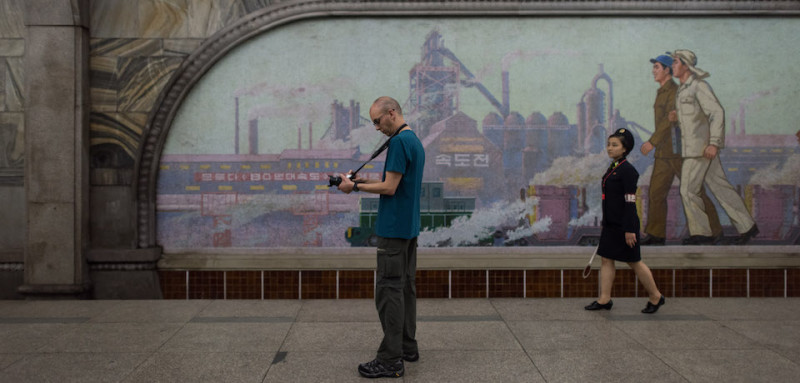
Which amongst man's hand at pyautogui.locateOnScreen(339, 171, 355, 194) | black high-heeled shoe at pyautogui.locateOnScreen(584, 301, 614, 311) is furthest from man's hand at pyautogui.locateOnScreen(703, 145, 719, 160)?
man's hand at pyautogui.locateOnScreen(339, 171, 355, 194)

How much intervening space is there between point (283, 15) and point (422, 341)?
357 cm

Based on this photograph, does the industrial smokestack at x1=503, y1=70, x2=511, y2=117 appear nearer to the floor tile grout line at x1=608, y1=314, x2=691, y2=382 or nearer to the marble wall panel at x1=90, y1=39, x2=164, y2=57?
the floor tile grout line at x1=608, y1=314, x2=691, y2=382

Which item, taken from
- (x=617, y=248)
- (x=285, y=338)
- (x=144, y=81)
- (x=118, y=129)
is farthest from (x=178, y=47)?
(x=617, y=248)

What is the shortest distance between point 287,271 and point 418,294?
1.36m

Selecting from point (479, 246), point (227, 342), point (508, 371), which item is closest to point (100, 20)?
point (227, 342)

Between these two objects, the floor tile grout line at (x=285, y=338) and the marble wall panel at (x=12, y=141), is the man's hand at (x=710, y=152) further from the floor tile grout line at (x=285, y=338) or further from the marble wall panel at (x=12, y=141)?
the marble wall panel at (x=12, y=141)

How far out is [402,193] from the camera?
12.2ft

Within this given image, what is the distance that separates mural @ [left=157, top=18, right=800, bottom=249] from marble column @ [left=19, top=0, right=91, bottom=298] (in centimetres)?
87

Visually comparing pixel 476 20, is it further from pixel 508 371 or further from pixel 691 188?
pixel 508 371

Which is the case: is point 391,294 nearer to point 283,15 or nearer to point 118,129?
point 283,15

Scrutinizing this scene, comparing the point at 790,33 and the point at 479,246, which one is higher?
the point at 790,33

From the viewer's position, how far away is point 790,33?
237 inches

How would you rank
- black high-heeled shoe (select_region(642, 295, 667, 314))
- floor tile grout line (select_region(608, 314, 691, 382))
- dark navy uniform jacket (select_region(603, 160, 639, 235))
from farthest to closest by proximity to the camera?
black high-heeled shoe (select_region(642, 295, 667, 314)) < dark navy uniform jacket (select_region(603, 160, 639, 235)) < floor tile grout line (select_region(608, 314, 691, 382))

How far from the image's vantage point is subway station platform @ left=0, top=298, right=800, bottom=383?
Answer: 12.2 feet
